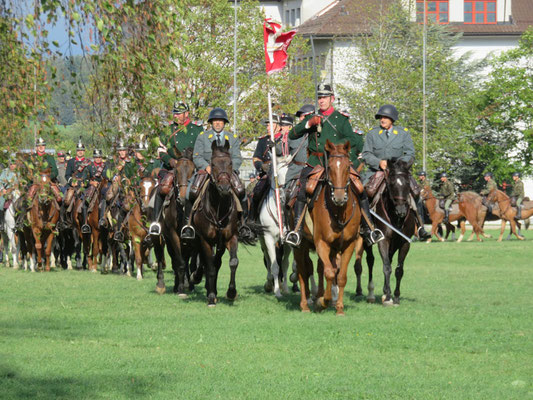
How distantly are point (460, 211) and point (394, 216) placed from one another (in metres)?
25.2

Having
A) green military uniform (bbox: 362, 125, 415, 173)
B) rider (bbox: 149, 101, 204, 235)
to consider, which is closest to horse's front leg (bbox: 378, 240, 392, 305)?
green military uniform (bbox: 362, 125, 415, 173)

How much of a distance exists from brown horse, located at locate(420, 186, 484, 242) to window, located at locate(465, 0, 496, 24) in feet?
160

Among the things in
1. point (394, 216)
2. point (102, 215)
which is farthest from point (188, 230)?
point (102, 215)

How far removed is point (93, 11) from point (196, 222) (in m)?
8.19

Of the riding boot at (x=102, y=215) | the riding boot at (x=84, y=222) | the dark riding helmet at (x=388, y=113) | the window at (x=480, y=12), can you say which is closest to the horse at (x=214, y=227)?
the dark riding helmet at (x=388, y=113)

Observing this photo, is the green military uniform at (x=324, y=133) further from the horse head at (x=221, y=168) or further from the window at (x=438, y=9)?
the window at (x=438, y=9)

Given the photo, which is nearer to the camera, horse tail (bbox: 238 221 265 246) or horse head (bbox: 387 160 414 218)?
horse head (bbox: 387 160 414 218)

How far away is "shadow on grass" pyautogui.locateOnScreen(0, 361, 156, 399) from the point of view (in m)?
9.73

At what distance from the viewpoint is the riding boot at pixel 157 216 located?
63.0ft

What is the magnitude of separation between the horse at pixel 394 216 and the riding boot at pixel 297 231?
1.70 metres

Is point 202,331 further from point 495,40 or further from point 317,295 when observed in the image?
point 495,40

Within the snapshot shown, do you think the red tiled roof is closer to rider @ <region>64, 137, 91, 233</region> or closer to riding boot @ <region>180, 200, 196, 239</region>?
Answer: rider @ <region>64, 137, 91, 233</region>

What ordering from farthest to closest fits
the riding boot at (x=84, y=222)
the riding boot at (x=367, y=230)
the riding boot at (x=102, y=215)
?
the riding boot at (x=84, y=222) < the riding boot at (x=102, y=215) < the riding boot at (x=367, y=230)

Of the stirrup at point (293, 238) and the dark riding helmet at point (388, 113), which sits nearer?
the stirrup at point (293, 238)
